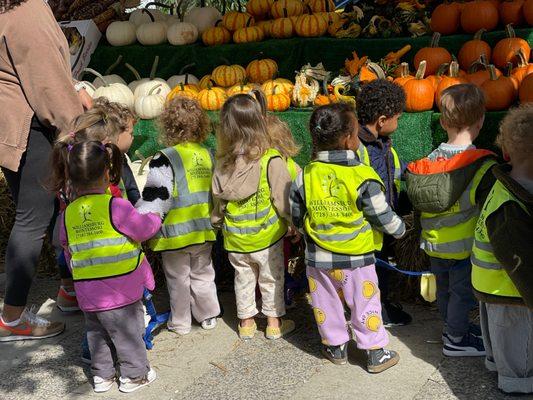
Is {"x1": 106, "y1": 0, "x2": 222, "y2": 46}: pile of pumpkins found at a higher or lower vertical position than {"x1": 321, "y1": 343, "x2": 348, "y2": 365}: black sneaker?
higher

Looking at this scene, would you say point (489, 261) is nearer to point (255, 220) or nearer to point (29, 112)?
point (255, 220)

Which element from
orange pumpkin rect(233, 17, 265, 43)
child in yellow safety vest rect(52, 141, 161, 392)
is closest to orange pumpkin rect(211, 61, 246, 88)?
orange pumpkin rect(233, 17, 265, 43)

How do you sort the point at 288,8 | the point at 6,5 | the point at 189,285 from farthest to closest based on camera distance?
the point at 288,8, the point at 189,285, the point at 6,5

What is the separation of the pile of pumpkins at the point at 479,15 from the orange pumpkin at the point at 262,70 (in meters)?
1.44

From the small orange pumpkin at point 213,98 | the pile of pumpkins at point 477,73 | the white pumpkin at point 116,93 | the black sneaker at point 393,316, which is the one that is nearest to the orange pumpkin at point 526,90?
the pile of pumpkins at point 477,73

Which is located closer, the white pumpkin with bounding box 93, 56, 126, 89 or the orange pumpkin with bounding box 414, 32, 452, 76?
the orange pumpkin with bounding box 414, 32, 452, 76

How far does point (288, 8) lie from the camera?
6.80 m

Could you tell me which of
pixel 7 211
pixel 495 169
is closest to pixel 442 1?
pixel 495 169

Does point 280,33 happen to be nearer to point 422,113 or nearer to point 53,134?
point 422,113

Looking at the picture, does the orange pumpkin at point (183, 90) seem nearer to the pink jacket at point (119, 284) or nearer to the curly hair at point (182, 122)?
the curly hair at point (182, 122)

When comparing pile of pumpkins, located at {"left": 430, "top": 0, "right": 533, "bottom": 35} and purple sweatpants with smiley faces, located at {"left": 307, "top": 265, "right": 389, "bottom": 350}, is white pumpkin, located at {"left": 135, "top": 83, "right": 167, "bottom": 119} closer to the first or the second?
pile of pumpkins, located at {"left": 430, "top": 0, "right": 533, "bottom": 35}

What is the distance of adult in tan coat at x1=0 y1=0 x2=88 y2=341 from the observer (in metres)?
3.59

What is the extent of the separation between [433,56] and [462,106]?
200 cm

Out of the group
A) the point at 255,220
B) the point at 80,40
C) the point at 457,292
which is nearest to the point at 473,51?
the point at 457,292
